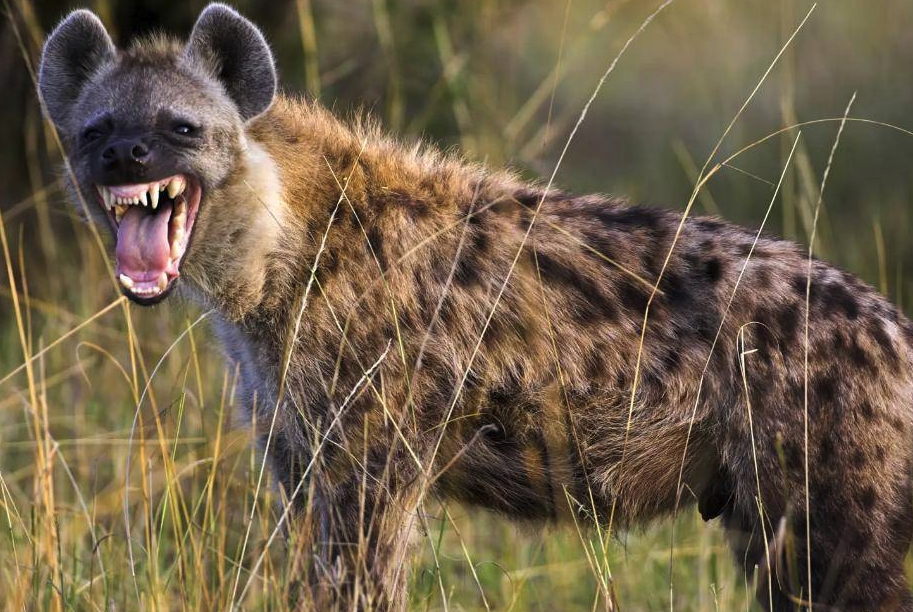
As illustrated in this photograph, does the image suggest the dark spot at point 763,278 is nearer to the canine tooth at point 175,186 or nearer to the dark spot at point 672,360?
the dark spot at point 672,360

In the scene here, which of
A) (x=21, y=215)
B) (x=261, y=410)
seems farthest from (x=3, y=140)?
(x=261, y=410)

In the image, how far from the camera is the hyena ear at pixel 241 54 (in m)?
3.46

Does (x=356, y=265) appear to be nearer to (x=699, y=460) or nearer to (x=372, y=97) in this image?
(x=699, y=460)

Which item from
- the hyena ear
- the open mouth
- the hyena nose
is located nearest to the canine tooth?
the open mouth

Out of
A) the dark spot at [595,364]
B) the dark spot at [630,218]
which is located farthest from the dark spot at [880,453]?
the dark spot at [630,218]

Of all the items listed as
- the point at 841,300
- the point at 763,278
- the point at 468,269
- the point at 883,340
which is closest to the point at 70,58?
the point at 468,269

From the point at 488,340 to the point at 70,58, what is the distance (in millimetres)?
1400

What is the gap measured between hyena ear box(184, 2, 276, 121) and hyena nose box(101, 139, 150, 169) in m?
0.36

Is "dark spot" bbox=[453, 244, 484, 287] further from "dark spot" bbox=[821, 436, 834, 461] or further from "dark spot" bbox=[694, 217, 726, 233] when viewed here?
"dark spot" bbox=[821, 436, 834, 461]

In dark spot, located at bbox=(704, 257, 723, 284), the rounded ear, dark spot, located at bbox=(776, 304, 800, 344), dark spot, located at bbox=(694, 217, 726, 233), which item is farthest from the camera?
the rounded ear

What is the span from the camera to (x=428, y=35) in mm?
6449

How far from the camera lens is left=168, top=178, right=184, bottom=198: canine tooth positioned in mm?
3324

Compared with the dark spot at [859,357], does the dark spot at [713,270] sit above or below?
above

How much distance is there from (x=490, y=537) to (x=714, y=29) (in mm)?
5656
